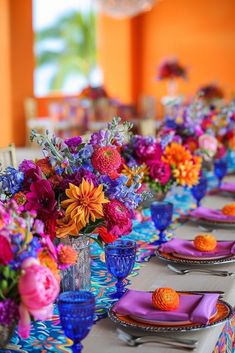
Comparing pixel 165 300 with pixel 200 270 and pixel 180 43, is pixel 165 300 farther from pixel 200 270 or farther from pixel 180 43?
pixel 180 43

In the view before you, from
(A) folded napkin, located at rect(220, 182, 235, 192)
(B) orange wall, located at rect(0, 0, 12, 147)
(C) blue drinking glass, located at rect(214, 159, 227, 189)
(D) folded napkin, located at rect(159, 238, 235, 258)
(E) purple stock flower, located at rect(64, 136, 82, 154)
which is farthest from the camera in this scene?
(B) orange wall, located at rect(0, 0, 12, 147)

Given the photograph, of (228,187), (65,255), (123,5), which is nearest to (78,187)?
(65,255)

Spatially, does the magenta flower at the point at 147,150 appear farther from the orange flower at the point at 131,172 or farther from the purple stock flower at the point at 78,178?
the purple stock flower at the point at 78,178

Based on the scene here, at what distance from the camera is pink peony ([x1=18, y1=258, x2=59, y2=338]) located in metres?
1.15

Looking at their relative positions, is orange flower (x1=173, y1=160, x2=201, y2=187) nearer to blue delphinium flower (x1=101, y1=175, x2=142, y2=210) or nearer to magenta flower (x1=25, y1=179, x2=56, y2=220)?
blue delphinium flower (x1=101, y1=175, x2=142, y2=210)

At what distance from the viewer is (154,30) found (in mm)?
12281

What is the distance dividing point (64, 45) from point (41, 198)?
10455 mm

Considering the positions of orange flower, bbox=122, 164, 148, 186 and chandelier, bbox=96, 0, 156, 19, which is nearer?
orange flower, bbox=122, 164, 148, 186

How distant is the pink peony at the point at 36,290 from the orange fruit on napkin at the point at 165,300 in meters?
0.39

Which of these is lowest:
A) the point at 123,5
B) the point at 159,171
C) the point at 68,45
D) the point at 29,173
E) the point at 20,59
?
the point at 159,171

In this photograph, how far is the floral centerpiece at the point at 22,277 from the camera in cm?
115

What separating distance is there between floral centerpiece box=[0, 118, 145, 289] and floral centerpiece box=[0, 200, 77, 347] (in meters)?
0.31

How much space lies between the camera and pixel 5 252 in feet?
3.92

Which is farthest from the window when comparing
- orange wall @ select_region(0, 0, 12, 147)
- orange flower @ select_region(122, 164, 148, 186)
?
orange flower @ select_region(122, 164, 148, 186)
